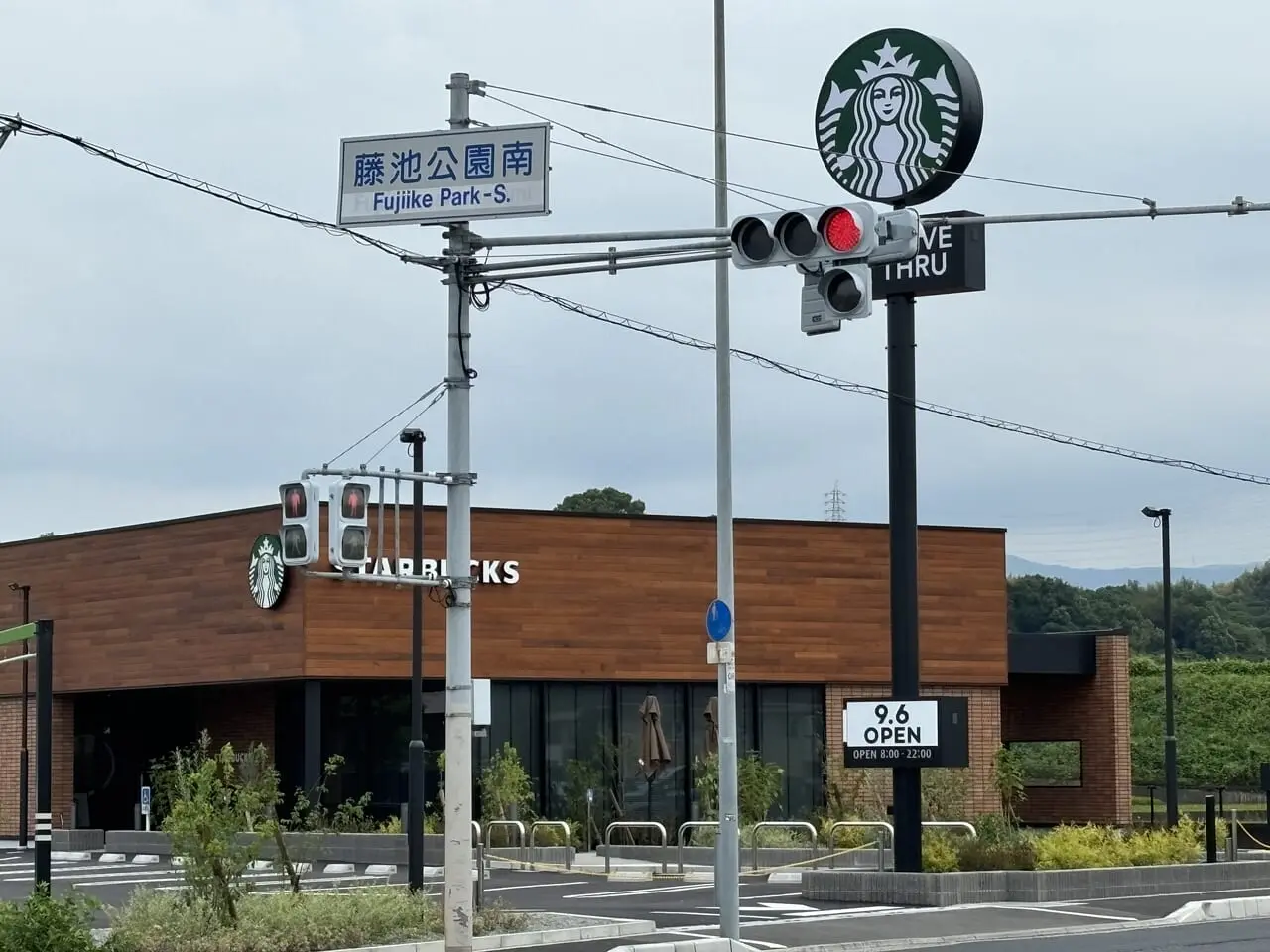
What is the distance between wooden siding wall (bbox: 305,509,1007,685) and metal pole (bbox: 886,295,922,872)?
13.8 metres

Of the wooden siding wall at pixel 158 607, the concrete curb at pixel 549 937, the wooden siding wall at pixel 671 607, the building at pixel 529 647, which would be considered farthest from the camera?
the building at pixel 529 647

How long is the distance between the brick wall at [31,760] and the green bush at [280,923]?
81.7 feet

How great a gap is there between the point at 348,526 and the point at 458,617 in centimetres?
187

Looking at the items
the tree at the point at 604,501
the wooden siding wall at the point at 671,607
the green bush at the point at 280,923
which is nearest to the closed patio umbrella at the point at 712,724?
the wooden siding wall at the point at 671,607

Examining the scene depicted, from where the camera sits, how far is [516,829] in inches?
1465

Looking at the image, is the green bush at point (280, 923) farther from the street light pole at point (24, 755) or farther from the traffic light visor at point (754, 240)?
the street light pole at point (24, 755)

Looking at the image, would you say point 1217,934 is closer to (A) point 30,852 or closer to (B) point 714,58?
(B) point 714,58

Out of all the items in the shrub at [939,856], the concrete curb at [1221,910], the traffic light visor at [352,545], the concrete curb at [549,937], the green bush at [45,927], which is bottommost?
the concrete curb at [1221,910]

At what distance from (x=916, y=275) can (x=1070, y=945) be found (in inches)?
406

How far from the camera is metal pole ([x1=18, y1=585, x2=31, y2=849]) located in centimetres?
4281

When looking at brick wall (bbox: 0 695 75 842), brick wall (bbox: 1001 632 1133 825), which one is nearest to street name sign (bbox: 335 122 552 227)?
brick wall (bbox: 0 695 75 842)

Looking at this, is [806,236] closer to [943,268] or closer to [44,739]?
[44,739]

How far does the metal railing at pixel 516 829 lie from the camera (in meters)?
35.6

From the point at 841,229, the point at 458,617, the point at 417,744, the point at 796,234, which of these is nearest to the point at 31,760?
the point at 417,744
